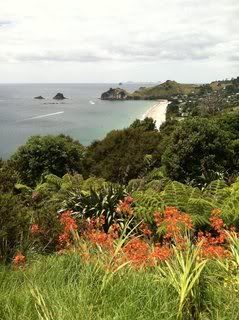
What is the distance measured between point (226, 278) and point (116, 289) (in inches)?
41.6

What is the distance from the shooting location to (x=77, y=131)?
10394cm

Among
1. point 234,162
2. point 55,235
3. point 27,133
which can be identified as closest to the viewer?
point 55,235

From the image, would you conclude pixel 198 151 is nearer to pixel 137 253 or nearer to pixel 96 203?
pixel 96 203

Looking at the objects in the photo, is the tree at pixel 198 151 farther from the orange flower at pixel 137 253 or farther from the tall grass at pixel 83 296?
the tall grass at pixel 83 296

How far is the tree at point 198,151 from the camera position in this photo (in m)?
24.1

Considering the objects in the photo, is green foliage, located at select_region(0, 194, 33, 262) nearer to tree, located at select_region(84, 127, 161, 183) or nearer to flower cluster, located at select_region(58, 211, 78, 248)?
flower cluster, located at select_region(58, 211, 78, 248)

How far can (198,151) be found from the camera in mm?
24547

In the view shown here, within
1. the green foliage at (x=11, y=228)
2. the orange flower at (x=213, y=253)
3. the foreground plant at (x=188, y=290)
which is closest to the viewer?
the foreground plant at (x=188, y=290)

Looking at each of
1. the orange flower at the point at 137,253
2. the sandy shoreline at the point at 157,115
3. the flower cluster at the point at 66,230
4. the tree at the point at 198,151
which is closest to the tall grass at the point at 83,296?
the orange flower at the point at 137,253

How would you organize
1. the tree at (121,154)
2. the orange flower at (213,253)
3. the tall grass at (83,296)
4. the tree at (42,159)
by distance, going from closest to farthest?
the tall grass at (83,296), the orange flower at (213,253), the tree at (42,159), the tree at (121,154)

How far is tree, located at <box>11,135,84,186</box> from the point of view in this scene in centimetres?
2450

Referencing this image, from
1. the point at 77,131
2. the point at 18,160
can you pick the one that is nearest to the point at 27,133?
the point at 77,131

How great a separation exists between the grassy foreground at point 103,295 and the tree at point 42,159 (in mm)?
19658

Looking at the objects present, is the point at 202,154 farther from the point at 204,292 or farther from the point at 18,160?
the point at 204,292
